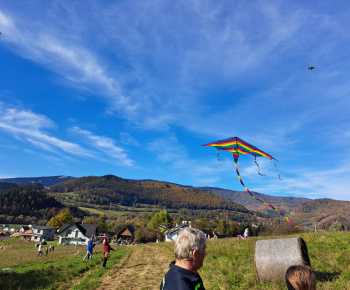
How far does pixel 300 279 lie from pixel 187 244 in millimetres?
1565

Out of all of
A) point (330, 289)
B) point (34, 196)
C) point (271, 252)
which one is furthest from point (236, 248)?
point (34, 196)

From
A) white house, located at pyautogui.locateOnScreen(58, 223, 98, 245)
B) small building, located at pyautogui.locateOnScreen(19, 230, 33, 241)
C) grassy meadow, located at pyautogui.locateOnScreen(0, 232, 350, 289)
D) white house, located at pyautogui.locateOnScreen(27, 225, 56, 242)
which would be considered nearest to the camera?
grassy meadow, located at pyautogui.locateOnScreen(0, 232, 350, 289)

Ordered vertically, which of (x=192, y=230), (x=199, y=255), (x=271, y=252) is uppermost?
(x=192, y=230)

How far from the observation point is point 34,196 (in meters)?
171

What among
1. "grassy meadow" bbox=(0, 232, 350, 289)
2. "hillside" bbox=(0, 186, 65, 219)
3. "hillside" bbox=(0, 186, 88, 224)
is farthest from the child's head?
"hillside" bbox=(0, 186, 65, 219)

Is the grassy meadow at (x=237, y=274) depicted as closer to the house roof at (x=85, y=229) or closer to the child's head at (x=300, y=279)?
the child's head at (x=300, y=279)

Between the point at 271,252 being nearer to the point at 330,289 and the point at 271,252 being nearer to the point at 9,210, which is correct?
the point at 330,289

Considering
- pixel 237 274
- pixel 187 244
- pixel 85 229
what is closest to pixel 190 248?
pixel 187 244

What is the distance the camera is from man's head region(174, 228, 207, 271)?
2910mm

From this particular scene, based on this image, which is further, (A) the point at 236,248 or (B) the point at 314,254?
(A) the point at 236,248

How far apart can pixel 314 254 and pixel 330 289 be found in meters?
5.25

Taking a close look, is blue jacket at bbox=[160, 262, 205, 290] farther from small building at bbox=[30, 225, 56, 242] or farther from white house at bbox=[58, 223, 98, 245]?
small building at bbox=[30, 225, 56, 242]

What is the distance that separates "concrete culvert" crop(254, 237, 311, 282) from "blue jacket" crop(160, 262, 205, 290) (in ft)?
23.5

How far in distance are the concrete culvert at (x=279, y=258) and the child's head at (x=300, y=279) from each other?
6231 mm
